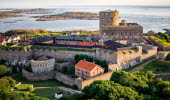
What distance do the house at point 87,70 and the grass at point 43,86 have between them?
290 cm

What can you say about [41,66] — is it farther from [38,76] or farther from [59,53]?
[59,53]

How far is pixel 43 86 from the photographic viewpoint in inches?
1088

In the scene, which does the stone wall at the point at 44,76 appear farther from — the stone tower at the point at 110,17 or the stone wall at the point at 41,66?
the stone tower at the point at 110,17

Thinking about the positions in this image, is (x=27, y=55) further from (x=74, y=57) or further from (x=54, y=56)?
(x=74, y=57)

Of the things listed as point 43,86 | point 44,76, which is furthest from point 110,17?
point 43,86

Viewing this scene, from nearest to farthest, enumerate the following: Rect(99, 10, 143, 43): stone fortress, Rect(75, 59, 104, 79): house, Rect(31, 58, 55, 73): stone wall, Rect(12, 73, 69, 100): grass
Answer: Rect(12, 73, 69, 100): grass
Rect(75, 59, 104, 79): house
Rect(31, 58, 55, 73): stone wall
Rect(99, 10, 143, 43): stone fortress

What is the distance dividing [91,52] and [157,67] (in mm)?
10178

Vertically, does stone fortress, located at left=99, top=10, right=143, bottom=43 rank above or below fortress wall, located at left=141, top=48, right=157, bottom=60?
above

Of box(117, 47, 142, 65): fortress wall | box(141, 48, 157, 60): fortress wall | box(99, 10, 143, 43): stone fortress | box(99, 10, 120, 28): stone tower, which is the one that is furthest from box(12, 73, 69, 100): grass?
box(99, 10, 120, 28): stone tower

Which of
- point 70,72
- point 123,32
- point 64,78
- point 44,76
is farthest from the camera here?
point 123,32

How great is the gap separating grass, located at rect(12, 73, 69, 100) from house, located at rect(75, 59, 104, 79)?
290 cm

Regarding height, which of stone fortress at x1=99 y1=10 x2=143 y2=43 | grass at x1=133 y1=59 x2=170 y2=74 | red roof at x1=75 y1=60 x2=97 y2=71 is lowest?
grass at x1=133 y1=59 x2=170 y2=74

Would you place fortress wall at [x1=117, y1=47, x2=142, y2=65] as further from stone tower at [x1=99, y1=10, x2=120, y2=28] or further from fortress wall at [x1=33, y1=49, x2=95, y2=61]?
stone tower at [x1=99, y1=10, x2=120, y2=28]

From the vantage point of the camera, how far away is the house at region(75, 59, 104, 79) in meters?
27.4
